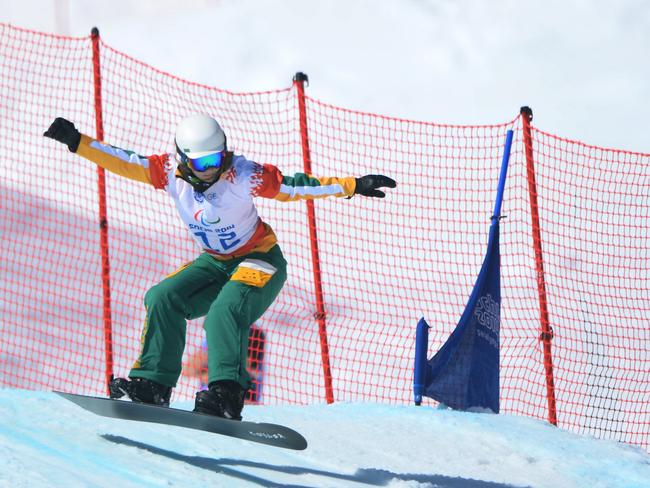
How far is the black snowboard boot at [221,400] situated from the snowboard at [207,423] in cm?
8

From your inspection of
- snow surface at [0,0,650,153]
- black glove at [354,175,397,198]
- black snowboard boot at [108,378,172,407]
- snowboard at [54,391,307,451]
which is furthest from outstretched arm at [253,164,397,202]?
snow surface at [0,0,650,153]

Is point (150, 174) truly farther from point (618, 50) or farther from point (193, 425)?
point (618, 50)

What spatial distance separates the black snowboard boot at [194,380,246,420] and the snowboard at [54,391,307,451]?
80 millimetres

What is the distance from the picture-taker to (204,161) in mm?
5398

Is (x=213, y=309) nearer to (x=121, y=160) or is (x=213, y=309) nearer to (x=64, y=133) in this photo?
(x=121, y=160)

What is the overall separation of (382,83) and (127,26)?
500cm

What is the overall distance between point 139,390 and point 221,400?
18.7 inches

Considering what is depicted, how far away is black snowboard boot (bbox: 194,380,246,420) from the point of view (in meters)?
5.24

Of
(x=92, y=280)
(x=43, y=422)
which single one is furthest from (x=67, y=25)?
(x=43, y=422)

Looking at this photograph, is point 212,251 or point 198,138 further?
point 212,251

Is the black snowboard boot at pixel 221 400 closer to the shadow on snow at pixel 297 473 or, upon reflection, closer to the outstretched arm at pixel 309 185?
the shadow on snow at pixel 297 473

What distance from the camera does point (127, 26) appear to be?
2020cm

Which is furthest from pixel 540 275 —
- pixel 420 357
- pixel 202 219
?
pixel 202 219

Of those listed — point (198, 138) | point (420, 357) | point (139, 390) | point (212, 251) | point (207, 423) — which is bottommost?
point (207, 423)
